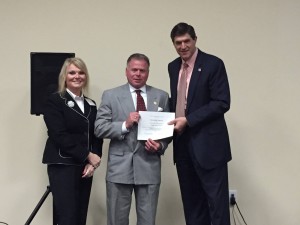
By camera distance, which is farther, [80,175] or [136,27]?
[136,27]

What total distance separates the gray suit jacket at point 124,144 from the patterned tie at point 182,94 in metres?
0.13

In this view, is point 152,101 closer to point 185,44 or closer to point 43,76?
point 185,44

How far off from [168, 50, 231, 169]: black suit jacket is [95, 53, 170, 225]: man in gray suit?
212 mm

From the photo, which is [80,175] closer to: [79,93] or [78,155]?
[78,155]

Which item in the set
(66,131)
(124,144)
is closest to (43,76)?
(66,131)

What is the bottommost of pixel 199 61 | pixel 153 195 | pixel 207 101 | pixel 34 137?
pixel 153 195

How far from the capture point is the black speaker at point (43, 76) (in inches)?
85.6

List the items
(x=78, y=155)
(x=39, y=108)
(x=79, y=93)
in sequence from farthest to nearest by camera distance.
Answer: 1. (x=39, y=108)
2. (x=79, y=93)
3. (x=78, y=155)

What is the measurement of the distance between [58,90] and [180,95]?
0.78 m

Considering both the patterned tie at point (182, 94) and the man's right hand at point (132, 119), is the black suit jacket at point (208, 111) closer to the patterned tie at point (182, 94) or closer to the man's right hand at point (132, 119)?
the patterned tie at point (182, 94)

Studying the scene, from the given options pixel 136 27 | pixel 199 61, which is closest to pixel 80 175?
pixel 199 61

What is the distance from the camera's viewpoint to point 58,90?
80.9 inches

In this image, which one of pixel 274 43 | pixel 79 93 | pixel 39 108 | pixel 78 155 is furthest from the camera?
pixel 274 43

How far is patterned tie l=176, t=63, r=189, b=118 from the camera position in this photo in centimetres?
198
